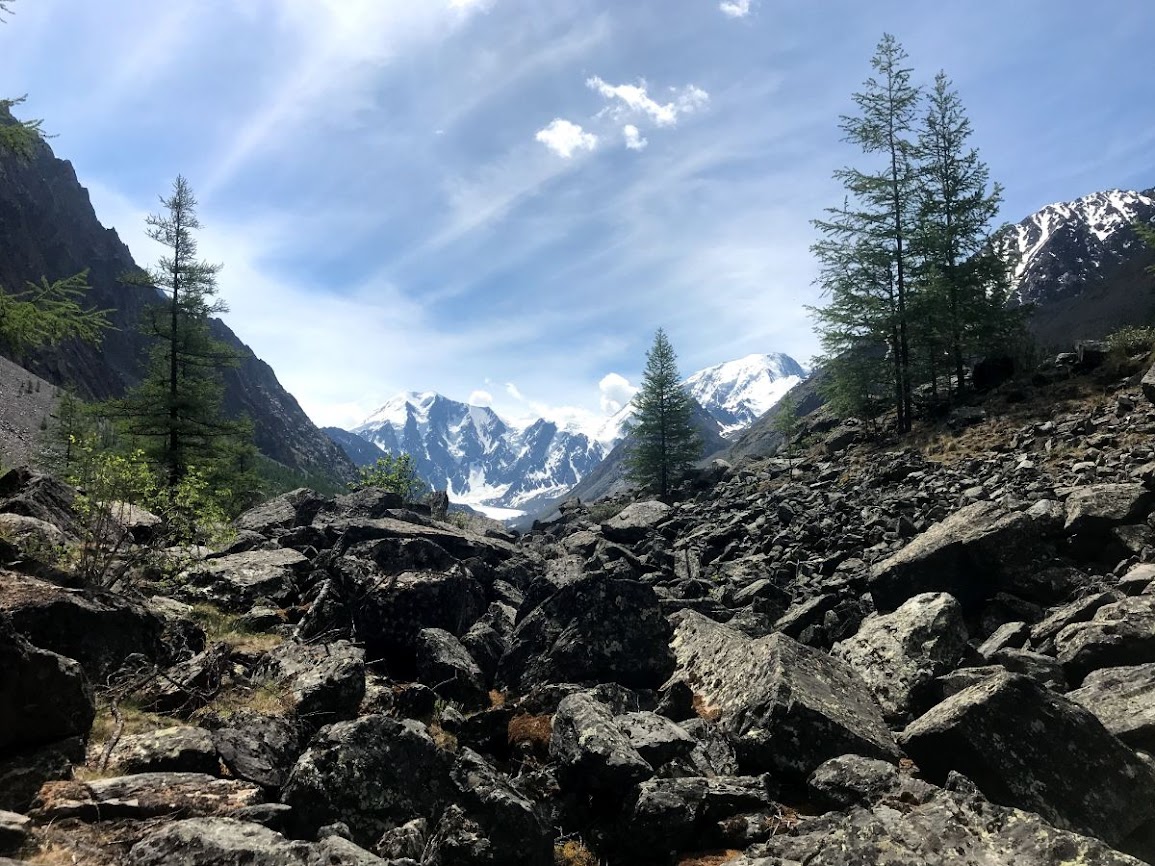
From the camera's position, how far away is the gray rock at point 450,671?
10289 mm

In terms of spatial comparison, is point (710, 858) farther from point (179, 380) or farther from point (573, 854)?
point (179, 380)

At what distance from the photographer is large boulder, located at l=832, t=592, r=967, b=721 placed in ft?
28.4

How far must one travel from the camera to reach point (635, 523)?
25.9 metres

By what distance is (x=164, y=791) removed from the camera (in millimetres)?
5551

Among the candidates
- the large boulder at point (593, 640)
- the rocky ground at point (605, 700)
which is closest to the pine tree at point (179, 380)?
the rocky ground at point (605, 700)

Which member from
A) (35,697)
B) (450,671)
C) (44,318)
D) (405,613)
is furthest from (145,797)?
(44,318)

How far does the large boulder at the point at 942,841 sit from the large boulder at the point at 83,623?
809cm

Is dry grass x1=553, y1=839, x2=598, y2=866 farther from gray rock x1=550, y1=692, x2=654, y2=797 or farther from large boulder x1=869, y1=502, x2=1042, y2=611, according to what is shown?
→ large boulder x1=869, y1=502, x2=1042, y2=611

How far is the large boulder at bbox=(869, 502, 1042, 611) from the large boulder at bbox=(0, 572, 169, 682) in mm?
12463

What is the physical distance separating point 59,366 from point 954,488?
654 feet

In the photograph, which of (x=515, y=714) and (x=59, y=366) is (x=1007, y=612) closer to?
(x=515, y=714)

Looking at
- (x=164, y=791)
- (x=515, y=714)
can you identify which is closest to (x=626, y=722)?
(x=515, y=714)

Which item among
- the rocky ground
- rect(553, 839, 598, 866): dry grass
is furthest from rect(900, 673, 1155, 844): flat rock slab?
rect(553, 839, 598, 866): dry grass

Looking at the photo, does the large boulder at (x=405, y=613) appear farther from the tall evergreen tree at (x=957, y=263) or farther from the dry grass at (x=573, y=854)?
the tall evergreen tree at (x=957, y=263)
